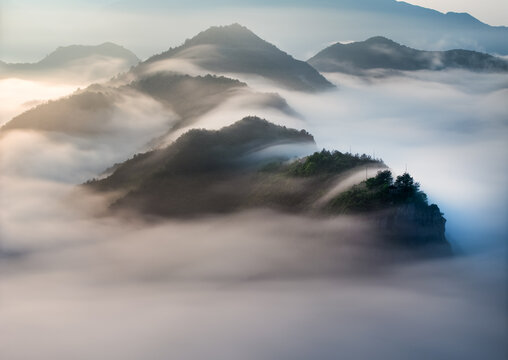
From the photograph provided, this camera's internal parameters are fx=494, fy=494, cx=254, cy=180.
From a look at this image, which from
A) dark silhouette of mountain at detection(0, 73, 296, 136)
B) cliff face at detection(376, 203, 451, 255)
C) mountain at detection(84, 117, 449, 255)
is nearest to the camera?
cliff face at detection(376, 203, 451, 255)

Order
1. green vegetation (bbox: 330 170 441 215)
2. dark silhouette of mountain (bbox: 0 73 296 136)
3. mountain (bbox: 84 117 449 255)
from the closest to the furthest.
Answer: green vegetation (bbox: 330 170 441 215) → mountain (bbox: 84 117 449 255) → dark silhouette of mountain (bbox: 0 73 296 136)

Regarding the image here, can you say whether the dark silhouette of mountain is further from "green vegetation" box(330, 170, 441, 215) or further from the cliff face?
the cliff face

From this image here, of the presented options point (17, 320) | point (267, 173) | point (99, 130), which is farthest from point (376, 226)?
point (99, 130)

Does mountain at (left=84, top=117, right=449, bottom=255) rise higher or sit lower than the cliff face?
Result: higher

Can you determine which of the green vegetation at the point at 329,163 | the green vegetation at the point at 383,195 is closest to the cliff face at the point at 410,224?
the green vegetation at the point at 383,195

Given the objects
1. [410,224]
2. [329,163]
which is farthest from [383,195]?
[329,163]

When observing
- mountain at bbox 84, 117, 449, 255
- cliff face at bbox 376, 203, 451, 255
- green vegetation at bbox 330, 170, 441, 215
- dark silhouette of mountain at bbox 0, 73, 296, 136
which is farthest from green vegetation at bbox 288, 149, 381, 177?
dark silhouette of mountain at bbox 0, 73, 296, 136

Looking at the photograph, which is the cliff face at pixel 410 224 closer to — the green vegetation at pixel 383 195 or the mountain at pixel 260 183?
the mountain at pixel 260 183
